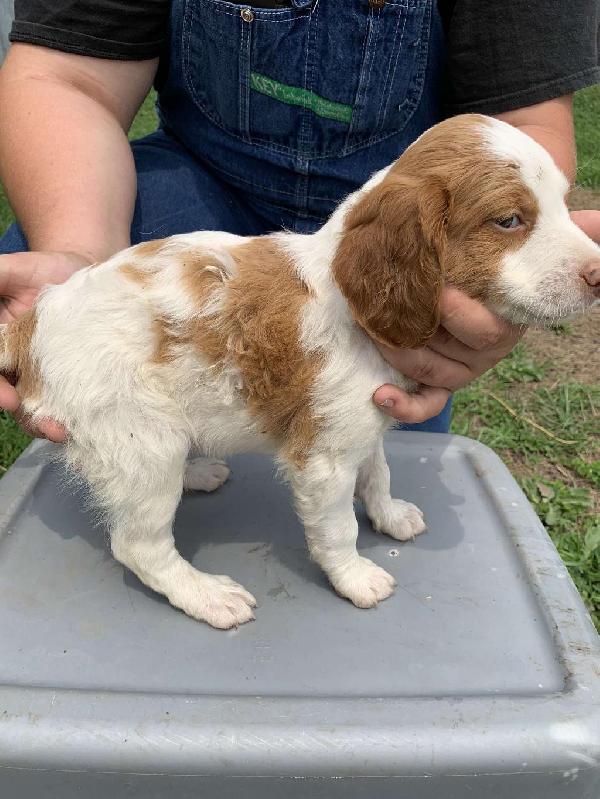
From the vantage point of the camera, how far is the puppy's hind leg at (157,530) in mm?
1939

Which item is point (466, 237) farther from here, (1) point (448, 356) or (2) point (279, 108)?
(2) point (279, 108)

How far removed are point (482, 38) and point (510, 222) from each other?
1.50 meters

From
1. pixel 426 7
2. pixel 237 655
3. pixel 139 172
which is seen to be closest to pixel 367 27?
pixel 426 7

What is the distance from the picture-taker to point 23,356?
1.99 meters

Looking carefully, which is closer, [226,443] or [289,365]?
[289,365]

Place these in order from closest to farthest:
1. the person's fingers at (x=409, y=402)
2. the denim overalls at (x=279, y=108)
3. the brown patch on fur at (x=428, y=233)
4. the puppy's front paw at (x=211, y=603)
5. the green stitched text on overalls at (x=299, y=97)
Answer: the brown patch on fur at (x=428, y=233) → the person's fingers at (x=409, y=402) → the puppy's front paw at (x=211, y=603) → the denim overalls at (x=279, y=108) → the green stitched text on overalls at (x=299, y=97)

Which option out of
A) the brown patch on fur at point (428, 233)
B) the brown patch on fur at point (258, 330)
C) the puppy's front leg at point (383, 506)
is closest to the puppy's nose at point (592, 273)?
the brown patch on fur at point (428, 233)

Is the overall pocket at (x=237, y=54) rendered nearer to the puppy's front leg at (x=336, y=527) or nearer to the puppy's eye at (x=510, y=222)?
the puppy's eye at (x=510, y=222)

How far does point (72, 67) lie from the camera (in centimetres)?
296

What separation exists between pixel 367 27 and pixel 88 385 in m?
1.82

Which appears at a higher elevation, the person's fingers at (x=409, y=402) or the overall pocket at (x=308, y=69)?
the overall pocket at (x=308, y=69)

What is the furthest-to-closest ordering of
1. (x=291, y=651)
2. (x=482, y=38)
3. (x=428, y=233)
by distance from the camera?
(x=482, y=38) < (x=291, y=651) < (x=428, y=233)

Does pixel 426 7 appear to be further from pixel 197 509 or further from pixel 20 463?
pixel 20 463

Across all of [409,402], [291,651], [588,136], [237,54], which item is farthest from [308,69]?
[588,136]
